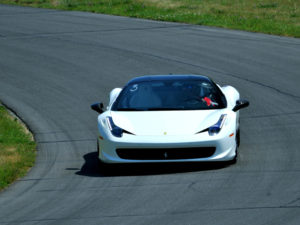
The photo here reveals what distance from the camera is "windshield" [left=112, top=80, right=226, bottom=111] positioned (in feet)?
39.7

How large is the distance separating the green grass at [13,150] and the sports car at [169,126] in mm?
1383

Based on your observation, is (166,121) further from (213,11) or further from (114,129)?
(213,11)

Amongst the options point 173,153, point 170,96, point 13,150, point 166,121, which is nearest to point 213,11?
point 13,150

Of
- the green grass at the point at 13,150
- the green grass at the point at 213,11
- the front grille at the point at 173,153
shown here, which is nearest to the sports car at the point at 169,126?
the front grille at the point at 173,153

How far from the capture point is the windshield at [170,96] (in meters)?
12.1

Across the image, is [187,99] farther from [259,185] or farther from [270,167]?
[259,185]

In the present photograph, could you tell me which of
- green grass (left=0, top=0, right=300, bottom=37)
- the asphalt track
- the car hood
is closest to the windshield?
the car hood

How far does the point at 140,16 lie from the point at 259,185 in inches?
955

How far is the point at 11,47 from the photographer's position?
1070 inches

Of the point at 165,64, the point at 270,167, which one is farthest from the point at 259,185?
the point at 165,64

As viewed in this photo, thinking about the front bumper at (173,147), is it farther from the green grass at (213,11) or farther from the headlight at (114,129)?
the green grass at (213,11)

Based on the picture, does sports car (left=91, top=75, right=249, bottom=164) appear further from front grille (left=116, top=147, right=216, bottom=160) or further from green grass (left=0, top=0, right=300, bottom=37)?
green grass (left=0, top=0, right=300, bottom=37)

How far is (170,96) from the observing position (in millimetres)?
12297

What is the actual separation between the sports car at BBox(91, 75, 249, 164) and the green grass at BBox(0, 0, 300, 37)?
1558 centimetres
